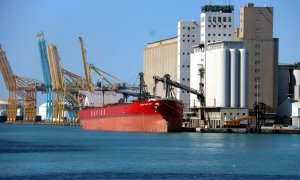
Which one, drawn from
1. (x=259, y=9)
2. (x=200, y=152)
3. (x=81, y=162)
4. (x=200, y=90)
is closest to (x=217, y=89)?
(x=200, y=90)

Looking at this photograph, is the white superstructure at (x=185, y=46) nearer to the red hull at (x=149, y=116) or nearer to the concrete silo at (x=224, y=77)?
the concrete silo at (x=224, y=77)

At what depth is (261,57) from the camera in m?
130

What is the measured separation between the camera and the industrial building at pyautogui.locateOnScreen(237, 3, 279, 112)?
12862cm

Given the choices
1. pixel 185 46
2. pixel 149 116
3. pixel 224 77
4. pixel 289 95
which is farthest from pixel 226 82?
pixel 149 116

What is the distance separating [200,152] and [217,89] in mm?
50690

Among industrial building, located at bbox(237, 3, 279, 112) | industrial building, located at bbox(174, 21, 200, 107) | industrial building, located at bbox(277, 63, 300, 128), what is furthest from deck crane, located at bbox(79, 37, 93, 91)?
industrial building, located at bbox(237, 3, 279, 112)

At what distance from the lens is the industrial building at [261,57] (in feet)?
422

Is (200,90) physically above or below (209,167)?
above

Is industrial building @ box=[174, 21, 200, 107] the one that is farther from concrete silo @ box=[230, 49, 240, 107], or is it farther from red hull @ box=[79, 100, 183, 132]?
red hull @ box=[79, 100, 183, 132]

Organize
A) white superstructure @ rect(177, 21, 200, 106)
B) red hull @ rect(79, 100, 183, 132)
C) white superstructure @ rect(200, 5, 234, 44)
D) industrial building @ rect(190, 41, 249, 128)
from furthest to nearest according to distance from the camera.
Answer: white superstructure @ rect(177, 21, 200, 106) → white superstructure @ rect(200, 5, 234, 44) → industrial building @ rect(190, 41, 249, 128) → red hull @ rect(79, 100, 183, 132)

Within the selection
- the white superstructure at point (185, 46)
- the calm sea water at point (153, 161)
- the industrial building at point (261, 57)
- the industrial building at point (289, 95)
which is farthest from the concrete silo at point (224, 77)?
the calm sea water at point (153, 161)

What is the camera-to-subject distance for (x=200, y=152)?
71812mm

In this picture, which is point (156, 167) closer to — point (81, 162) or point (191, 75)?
point (81, 162)

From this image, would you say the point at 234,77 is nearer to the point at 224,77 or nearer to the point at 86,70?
the point at 224,77
